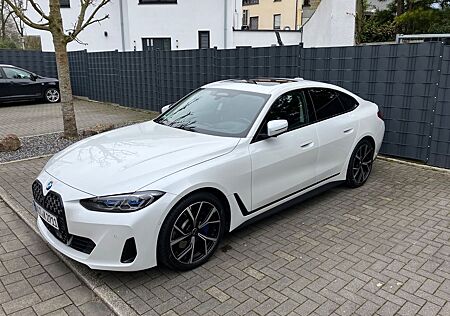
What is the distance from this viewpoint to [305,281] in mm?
3156

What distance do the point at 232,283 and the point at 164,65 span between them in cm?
901

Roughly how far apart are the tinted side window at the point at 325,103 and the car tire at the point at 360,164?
0.61 metres

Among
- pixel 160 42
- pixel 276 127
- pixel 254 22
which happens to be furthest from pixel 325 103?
pixel 254 22

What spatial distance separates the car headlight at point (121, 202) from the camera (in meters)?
2.88

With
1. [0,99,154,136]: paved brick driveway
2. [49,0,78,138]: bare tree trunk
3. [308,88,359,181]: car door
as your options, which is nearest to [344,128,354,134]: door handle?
[308,88,359,181]: car door

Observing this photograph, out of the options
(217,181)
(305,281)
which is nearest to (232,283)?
(305,281)

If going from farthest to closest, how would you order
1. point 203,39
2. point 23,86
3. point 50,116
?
point 203,39, point 23,86, point 50,116

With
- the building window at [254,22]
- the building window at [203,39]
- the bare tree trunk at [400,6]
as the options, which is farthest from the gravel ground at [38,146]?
the building window at [254,22]

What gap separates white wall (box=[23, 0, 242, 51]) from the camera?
1950cm

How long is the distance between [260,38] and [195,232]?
19820 mm

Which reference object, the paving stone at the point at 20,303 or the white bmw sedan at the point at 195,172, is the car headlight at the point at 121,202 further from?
the paving stone at the point at 20,303

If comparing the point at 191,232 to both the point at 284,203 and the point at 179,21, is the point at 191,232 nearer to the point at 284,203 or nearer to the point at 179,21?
the point at 284,203

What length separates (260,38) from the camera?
21531 mm

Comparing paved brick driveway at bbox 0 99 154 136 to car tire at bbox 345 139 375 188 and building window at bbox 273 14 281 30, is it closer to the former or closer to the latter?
car tire at bbox 345 139 375 188
